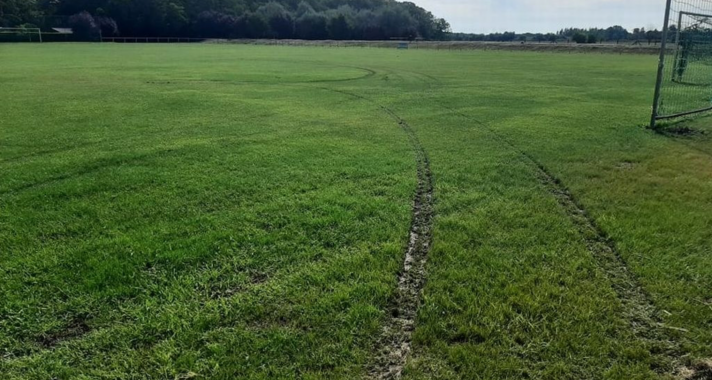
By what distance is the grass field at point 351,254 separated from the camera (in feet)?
12.0

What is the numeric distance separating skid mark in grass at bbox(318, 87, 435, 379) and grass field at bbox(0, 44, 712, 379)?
2 cm

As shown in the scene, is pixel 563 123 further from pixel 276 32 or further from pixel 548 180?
pixel 276 32

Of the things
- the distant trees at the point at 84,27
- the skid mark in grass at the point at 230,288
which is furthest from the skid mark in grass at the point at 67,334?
the distant trees at the point at 84,27

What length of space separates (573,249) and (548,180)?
2.63 metres

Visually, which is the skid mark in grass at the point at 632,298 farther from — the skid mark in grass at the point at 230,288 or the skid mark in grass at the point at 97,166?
the skid mark in grass at the point at 97,166

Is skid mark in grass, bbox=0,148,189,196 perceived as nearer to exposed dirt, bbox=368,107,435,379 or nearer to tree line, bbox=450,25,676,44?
exposed dirt, bbox=368,107,435,379

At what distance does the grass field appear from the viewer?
3.65m

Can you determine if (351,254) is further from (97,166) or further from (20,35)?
(20,35)

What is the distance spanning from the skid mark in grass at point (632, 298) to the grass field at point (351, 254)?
0.9 inches

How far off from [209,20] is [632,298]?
11359 cm

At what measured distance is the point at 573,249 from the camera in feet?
17.4

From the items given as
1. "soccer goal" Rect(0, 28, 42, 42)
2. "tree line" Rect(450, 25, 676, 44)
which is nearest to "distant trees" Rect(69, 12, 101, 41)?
"soccer goal" Rect(0, 28, 42, 42)

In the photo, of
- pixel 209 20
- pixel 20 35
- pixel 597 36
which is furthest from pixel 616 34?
pixel 20 35

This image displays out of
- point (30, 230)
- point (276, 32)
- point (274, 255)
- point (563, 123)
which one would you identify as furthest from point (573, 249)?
point (276, 32)
